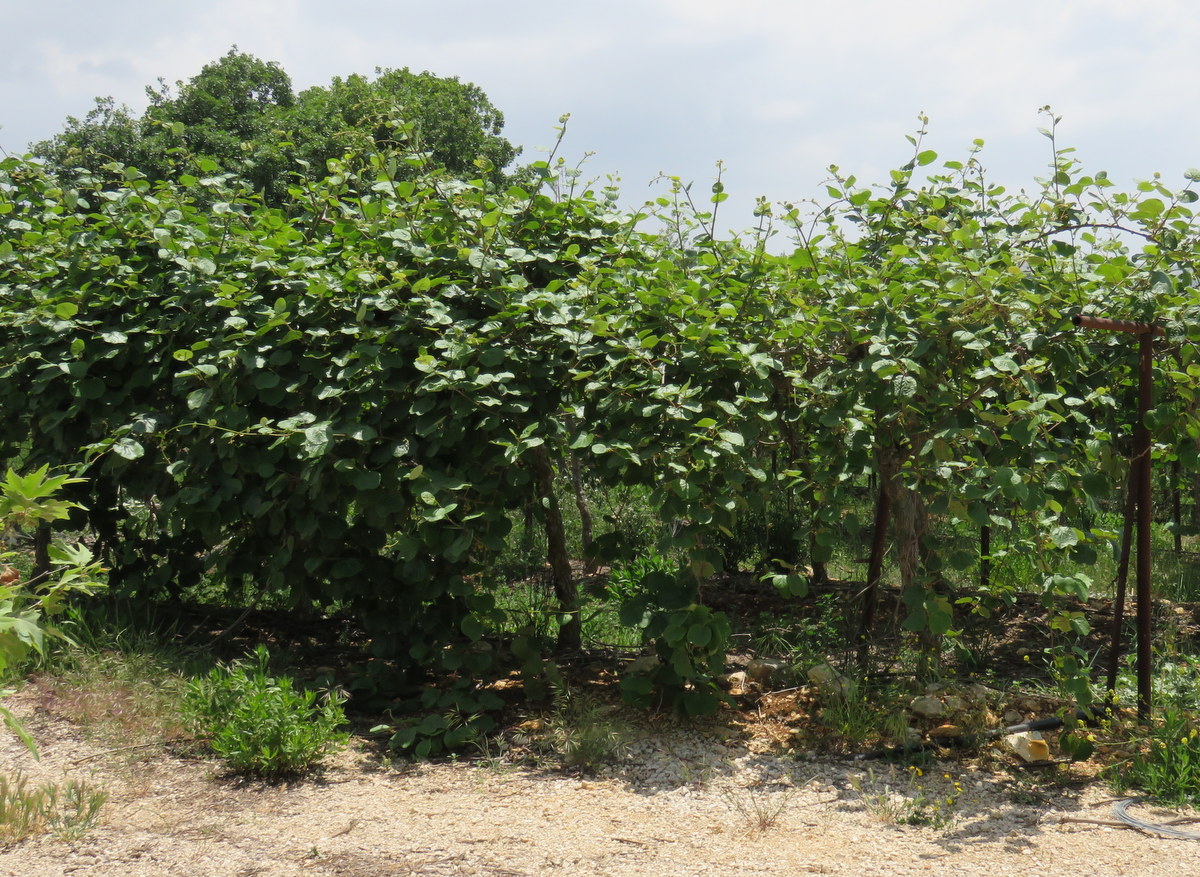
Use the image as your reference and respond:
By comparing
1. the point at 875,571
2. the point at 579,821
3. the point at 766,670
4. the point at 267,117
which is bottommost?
the point at 579,821

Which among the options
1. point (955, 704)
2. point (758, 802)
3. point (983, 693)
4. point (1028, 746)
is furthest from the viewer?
point (983, 693)

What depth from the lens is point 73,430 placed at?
4.82 meters

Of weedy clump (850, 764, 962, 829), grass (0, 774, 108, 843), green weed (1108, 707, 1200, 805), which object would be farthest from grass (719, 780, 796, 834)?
grass (0, 774, 108, 843)

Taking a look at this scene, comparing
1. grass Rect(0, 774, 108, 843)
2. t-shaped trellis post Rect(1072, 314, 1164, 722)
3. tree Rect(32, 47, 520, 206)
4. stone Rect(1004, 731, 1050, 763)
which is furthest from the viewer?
tree Rect(32, 47, 520, 206)

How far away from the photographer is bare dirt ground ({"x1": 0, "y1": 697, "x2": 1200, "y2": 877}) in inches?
114

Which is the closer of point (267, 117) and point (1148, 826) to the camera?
point (1148, 826)

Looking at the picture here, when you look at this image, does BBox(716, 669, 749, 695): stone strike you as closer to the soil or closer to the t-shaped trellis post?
the soil

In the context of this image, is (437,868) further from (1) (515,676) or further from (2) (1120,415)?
(2) (1120,415)

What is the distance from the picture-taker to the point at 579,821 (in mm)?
3225

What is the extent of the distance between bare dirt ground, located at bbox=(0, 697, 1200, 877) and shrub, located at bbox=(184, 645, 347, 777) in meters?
0.09

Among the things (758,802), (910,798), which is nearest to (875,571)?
(910,798)

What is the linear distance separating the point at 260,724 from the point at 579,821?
46.4 inches

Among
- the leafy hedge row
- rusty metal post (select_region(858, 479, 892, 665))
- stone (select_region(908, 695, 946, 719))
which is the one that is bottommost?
stone (select_region(908, 695, 946, 719))

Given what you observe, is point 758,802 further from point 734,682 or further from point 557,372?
point 557,372
